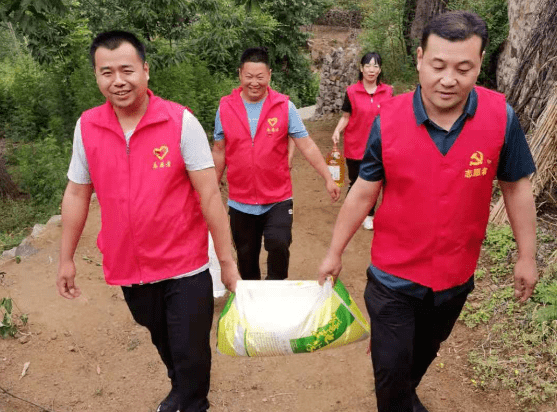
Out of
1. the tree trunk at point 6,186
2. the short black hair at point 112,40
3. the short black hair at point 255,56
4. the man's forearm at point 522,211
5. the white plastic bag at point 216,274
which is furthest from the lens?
the tree trunk at point 6,186

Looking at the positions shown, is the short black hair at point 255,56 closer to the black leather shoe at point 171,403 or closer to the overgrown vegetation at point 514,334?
the black leather shoe at point 171,403

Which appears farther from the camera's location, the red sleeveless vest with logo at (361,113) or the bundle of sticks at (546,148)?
the red sleeveless vest with logo at (361,113)

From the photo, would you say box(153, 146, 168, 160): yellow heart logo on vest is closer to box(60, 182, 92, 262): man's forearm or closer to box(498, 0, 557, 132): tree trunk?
box(60, 182, 92, 262): man's forearm

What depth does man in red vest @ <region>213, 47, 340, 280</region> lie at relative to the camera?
422 cm

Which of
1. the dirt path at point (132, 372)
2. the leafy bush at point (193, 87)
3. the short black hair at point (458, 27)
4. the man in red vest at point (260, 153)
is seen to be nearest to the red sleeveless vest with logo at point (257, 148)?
the man in red vest at point (260, 153)

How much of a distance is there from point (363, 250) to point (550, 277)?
84.2 inches

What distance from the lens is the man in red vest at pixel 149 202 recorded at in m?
2.71

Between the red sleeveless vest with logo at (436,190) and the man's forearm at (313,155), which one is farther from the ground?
the red sleeveless vest with logo at (436,190)

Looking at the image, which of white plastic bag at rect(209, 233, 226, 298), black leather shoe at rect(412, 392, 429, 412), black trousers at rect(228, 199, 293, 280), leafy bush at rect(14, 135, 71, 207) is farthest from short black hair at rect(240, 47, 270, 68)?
leafy bush at rect(14, 135, 71, 207)

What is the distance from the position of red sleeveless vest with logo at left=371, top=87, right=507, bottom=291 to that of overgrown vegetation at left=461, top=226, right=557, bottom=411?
160cm

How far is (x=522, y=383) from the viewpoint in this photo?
3754 millimetres

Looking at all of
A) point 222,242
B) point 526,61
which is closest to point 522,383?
point 222,242

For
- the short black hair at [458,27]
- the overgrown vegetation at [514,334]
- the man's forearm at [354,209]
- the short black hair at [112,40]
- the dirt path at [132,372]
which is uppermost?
the short black hair at [458,27]

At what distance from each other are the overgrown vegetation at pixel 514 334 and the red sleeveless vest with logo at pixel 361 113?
1865mm
